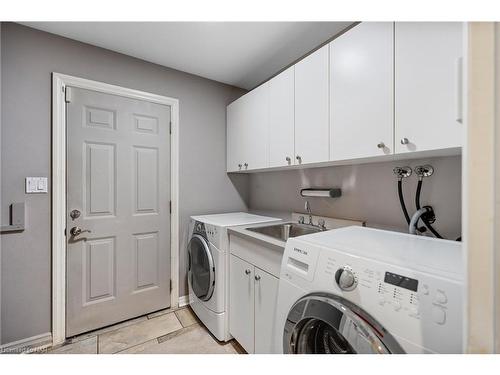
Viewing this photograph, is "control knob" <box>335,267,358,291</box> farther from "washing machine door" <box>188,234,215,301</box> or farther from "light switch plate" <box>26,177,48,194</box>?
"light switch plate" <box>26,177,48,194</box>

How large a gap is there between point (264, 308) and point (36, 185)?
1838mm

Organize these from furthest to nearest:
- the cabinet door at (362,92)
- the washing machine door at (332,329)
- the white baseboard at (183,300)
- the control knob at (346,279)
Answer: the white baseboard at (183,300) < the cabinet door at (362,92) < the control knob at (346,279) < the washing machine door at (332,329)

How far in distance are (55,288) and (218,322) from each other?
1.27 m

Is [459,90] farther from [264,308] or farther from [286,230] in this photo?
[286,230]

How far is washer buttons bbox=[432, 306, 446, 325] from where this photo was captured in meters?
0.60

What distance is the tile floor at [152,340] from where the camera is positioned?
1643mm

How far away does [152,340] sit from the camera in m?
1.77

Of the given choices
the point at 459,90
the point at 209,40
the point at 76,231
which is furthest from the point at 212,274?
the point at 209,40

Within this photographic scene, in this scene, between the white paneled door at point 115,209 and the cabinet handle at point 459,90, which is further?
the white paneled door at point 115,209

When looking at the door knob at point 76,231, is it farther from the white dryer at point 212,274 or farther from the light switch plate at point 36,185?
the white dryer at point 212,274

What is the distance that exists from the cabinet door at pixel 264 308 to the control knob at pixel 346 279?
0.54 m

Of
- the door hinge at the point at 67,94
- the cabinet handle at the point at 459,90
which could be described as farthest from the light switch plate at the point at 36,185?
the cabinet handle at the point at 459,90
